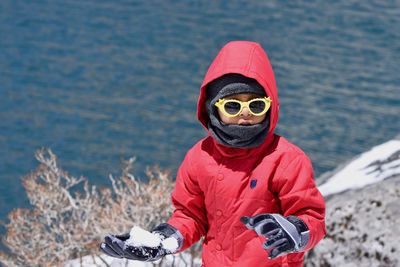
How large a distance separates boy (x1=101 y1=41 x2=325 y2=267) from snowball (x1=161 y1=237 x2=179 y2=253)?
20 mm

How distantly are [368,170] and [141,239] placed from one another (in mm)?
3075

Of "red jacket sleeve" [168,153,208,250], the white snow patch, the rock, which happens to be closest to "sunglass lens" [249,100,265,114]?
"red jacket sleeve" [168,153,208,250]

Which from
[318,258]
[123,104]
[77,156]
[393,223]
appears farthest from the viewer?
[123,104]

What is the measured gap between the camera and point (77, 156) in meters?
19.0

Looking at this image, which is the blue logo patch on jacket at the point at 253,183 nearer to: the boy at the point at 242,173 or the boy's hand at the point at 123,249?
the boy at the point at 242,173

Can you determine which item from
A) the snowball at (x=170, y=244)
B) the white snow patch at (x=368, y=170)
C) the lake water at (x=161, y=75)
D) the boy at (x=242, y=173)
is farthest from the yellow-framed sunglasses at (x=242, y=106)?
the lake water at (x=161, y=75)

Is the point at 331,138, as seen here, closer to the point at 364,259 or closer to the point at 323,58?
the point at 323,58

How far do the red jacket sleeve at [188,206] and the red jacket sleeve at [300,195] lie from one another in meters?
0.42

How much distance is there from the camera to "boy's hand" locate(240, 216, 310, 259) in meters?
3.48

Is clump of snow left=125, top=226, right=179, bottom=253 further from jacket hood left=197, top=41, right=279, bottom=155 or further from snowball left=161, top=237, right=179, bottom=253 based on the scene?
jacket hood left=197, top=41, right=279, bottom=155

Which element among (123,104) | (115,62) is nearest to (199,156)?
(123,104)

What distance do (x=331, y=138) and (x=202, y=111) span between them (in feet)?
52.6

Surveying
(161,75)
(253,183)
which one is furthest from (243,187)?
(161,75)

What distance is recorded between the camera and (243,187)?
389 cm
